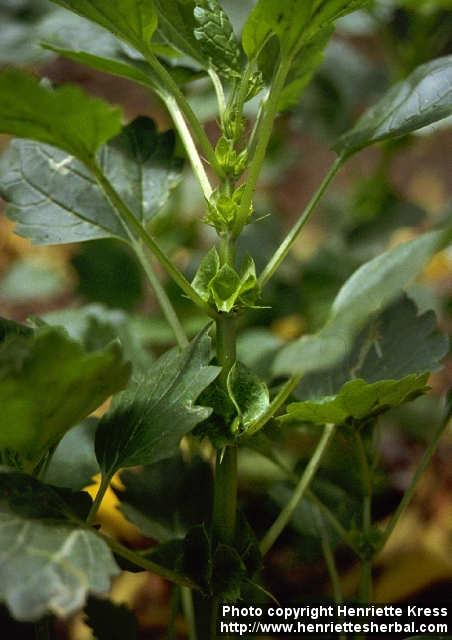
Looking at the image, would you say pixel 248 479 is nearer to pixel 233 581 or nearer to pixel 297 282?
pixel 297 282

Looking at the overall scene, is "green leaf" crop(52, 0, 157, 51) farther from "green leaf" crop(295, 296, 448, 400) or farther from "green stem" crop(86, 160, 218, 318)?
"green leaf" crop(295, 296, 448, 400)

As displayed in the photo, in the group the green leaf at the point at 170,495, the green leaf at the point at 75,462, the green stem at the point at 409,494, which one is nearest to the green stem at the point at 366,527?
the green stem at the point at 409,494

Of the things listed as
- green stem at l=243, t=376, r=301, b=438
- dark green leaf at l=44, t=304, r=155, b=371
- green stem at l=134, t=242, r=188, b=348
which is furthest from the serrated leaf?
green stem at l=243, t=376, r=301, b=438

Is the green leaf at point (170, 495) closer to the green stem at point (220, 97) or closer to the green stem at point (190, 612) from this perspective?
the green stem at point (190, 612)

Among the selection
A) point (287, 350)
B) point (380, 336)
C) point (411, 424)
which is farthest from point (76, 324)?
point (411, 424)

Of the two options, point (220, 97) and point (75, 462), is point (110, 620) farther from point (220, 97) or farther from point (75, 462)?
point (220, 97)
